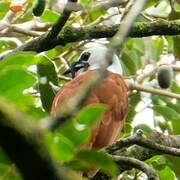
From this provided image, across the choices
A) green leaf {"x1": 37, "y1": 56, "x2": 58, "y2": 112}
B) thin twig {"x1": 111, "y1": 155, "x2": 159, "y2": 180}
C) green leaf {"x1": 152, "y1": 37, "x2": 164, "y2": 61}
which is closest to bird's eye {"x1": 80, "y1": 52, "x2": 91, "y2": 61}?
green leaf {"x1": 152, "y1": 37, "x2": 164, "y2": 61}

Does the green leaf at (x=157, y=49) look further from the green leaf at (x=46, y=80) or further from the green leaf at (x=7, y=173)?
the green leaf at (x=7, y=173)

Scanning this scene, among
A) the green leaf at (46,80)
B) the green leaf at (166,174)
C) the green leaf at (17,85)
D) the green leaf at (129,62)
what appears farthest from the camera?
the green leaf at (129,62)

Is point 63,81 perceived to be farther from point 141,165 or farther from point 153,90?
point 141,165

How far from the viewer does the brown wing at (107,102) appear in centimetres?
244

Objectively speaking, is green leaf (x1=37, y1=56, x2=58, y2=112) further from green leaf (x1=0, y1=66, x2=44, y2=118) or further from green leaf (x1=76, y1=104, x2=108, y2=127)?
green leaf (x1=76, y1=104, x2=108, y2=127)

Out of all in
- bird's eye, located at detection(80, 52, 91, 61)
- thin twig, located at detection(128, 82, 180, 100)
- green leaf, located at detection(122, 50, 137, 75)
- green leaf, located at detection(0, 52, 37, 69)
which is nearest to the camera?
green leaf, located at detection(0, 52, 37, 69)

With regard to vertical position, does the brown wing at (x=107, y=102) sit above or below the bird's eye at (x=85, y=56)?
above

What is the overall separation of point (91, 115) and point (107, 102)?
211 centimetres

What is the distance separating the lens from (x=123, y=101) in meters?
2.84

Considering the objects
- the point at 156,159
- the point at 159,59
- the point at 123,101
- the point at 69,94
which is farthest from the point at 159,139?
the point at 159,59

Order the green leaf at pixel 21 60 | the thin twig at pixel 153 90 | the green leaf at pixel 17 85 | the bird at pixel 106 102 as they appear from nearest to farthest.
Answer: the green leaf at pixel 17 85, the green leaf at pixel 21 60, the bird at pixel 106 102, the thin twig at pixel 153 90

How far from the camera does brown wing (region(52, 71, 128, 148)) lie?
8.00ft

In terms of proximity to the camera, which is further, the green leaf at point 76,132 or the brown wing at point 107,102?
the brown wing at point 107,102

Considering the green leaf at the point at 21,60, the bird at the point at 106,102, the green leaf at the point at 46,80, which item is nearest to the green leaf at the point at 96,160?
the green leaf at the point at 21,60
